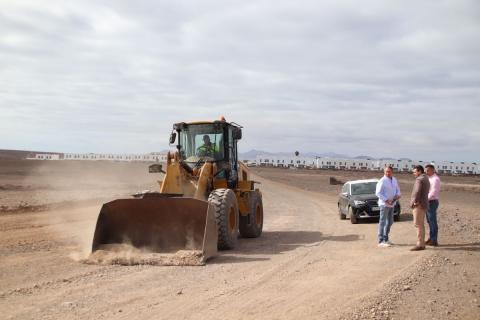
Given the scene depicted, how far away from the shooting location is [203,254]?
411 inches

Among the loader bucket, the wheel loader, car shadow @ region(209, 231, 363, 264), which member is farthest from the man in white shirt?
the loader bucket

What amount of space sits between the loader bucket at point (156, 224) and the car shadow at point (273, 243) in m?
0.66

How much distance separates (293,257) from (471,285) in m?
3.80

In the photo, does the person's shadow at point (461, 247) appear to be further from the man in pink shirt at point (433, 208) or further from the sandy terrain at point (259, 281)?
the man in pink shirt at point (433, 208)

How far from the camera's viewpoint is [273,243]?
1412 cm

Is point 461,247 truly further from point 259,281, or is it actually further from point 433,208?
point 259,281

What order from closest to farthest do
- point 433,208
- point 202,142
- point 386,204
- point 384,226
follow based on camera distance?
point 433,208, point 384,226, point 386,204, point 202,142

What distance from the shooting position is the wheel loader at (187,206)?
11242 millimetres

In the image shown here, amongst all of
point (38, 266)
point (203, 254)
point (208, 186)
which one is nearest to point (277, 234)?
point (208, 186)

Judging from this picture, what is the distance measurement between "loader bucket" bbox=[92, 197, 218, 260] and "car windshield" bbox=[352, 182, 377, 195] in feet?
34.3

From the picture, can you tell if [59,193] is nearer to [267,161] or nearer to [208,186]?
[208,186]

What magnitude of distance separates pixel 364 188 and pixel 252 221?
23.5 ft

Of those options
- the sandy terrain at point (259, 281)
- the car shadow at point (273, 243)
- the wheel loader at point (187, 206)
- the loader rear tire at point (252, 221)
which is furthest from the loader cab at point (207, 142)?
the sandy terrain at point (259, 281)

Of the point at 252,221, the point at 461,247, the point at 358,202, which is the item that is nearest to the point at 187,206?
the point at 252,221
